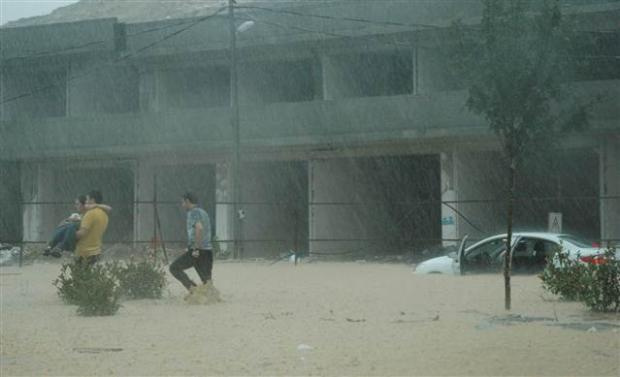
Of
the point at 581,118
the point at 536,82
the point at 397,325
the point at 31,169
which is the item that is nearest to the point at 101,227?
the point at 397,325

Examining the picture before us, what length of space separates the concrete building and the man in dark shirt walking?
41.2ft

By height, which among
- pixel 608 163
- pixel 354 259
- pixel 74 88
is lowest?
pixel 354 259

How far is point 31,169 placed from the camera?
36.5 metres

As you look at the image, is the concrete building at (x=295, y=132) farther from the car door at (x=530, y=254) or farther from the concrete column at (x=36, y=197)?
the car door at (x=530, y=254)

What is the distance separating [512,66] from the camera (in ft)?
45.2

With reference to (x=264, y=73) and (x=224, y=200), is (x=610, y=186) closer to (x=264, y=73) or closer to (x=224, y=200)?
(x=224, y=200)

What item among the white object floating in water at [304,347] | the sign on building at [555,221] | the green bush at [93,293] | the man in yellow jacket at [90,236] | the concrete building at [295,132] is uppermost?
the concrete building at [295,132]

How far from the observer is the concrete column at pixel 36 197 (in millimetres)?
36406

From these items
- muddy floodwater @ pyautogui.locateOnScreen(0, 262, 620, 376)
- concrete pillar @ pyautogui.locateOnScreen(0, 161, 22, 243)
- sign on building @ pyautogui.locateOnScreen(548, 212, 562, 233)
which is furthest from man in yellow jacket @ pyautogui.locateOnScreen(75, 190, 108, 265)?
concrete pillar @ pyautogui.locateOnScreen(0, 161, 22, 243)

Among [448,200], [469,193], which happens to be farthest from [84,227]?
[469,193]

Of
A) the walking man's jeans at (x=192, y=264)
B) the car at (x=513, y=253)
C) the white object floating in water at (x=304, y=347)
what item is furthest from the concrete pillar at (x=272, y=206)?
the white object floating in water at (x=304, y=347)

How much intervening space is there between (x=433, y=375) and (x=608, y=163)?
2109cm

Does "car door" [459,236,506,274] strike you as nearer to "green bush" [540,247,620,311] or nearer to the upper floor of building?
"green bush" [540,247,620,311]

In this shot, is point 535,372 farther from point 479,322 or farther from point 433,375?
point 479,322
